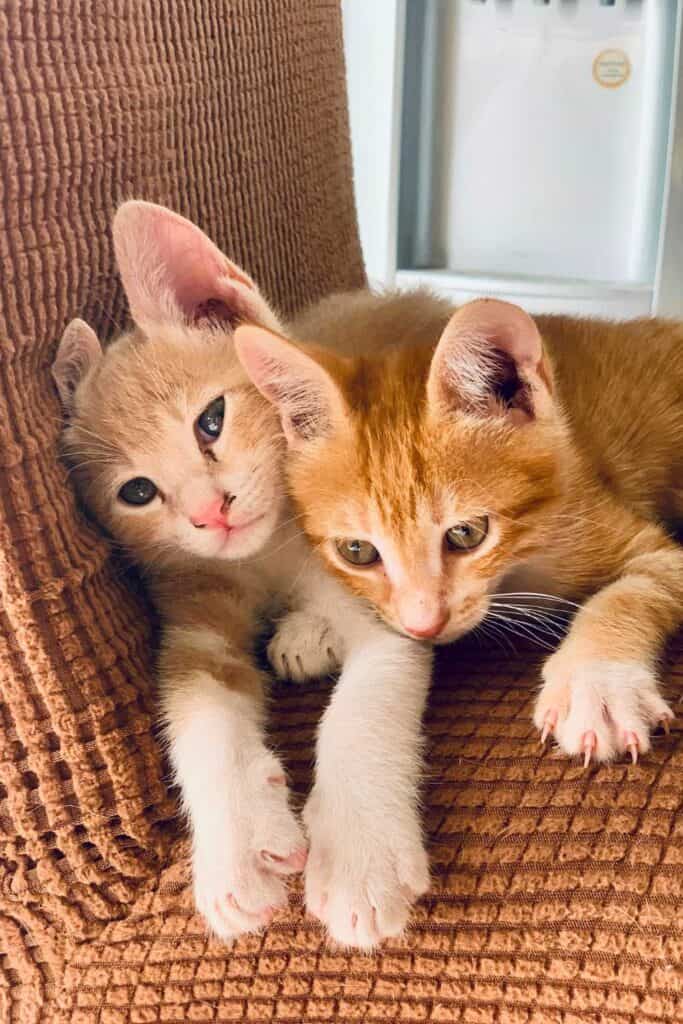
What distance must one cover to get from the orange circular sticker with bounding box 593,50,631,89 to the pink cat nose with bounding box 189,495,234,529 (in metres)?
1.83

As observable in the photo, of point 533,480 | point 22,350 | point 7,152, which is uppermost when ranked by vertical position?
point 7,152

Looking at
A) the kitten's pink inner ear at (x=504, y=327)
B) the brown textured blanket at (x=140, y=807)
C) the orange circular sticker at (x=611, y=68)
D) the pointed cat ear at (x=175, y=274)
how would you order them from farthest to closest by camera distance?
the orange circular sticker at (x=611, y=68)
the pointed cat ear at (x=175, y=274)
the kitten's pink inner ear at (x=504, y=327)
the brown textured blanket at (x=140, y=807)

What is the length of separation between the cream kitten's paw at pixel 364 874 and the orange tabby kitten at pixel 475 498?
0.47 feet

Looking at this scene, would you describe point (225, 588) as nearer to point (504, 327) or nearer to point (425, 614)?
point (425, 614)

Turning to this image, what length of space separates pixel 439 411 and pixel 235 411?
202mm

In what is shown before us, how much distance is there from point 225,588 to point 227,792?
0.28m

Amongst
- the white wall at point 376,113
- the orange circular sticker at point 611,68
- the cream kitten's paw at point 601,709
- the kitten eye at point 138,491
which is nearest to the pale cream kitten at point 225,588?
the kitten eye at point 138,491

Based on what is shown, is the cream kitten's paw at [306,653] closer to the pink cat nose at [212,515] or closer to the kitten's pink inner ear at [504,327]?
the pink cat nose at [212,515]

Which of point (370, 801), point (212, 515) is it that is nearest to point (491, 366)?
point (212, 515)

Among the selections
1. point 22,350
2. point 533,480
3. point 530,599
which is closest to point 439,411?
point 533,480

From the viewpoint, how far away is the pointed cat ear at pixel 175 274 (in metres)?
0.85

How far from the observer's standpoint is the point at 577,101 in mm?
2227

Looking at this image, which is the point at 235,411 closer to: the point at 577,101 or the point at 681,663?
the point at 681,663

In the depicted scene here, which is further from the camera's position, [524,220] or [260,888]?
[524,220]
